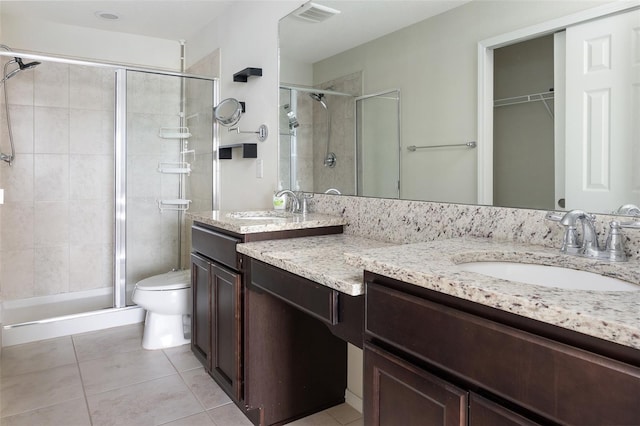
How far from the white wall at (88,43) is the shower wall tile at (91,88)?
12cm

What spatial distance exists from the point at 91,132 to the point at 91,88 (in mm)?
363

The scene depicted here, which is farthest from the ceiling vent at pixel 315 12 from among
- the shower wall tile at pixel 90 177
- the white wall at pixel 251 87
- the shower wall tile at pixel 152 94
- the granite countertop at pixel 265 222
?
the shower wall tile at pixel 90 177

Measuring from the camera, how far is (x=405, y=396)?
0.99m

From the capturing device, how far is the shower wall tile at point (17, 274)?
335cm

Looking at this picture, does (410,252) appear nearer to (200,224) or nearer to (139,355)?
(200,224)

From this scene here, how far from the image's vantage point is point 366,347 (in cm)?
111

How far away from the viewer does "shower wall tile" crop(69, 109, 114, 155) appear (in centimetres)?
358

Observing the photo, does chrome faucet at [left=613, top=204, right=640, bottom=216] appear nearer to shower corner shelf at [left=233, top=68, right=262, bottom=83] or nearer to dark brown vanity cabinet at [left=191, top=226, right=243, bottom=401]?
dark brown vanity cabinet at [left=191, top=226, right=243, bottom=401]

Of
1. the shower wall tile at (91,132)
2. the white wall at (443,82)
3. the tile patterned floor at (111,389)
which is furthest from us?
the shower wall tile at (91,132)

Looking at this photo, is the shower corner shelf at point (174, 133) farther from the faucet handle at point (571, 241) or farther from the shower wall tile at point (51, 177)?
the faucet handle at point (571, 241)

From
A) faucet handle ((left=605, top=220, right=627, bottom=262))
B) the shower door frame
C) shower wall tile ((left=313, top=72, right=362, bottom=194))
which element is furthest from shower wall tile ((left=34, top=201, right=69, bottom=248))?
faucet handle ((left=605, top=220, right=627, bottom=262))

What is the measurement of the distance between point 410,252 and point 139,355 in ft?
7.04

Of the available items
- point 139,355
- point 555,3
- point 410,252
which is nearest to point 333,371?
point 410,252

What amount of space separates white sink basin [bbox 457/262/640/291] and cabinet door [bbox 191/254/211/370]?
141 centimetres
